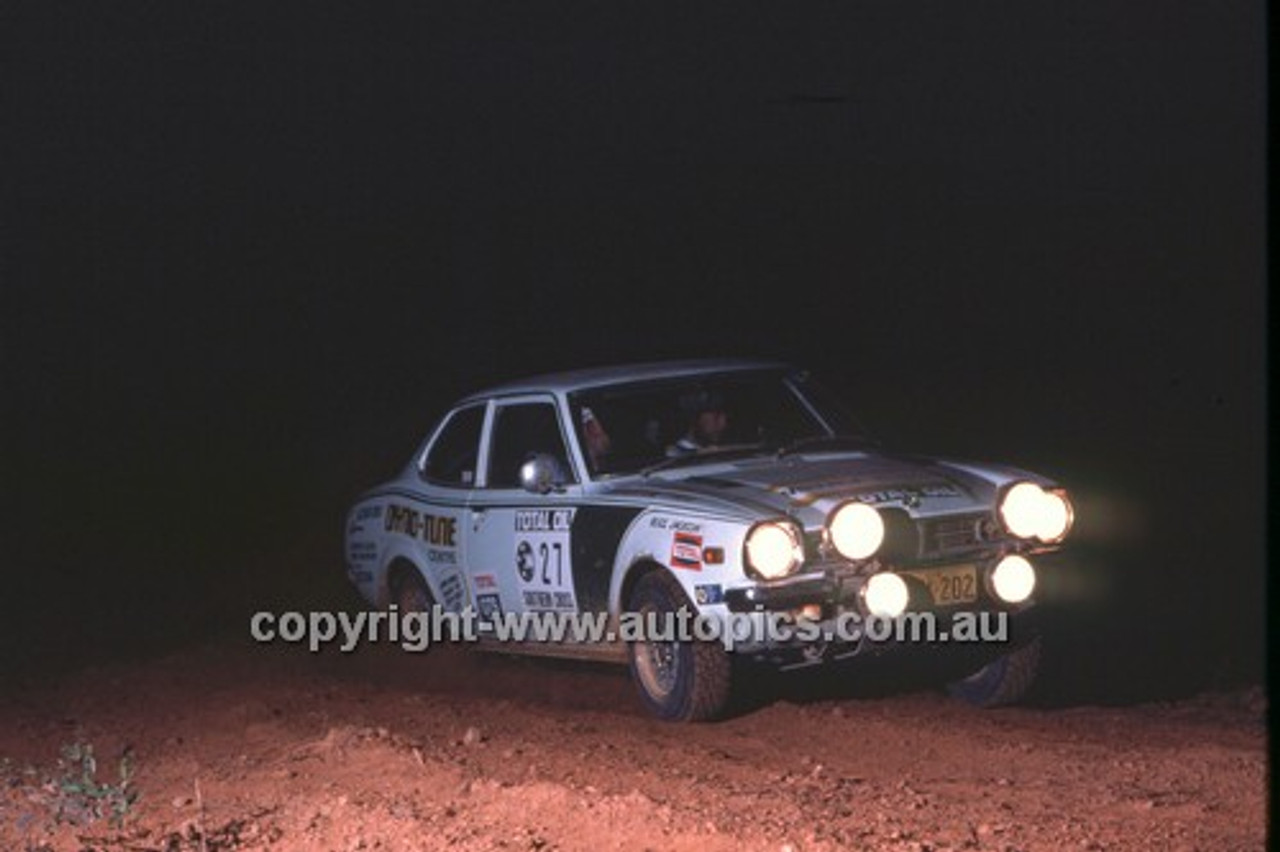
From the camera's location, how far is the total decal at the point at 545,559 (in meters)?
8.41


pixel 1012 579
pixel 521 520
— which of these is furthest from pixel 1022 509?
pixel 521 520

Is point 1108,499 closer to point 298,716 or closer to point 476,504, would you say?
point 476,504

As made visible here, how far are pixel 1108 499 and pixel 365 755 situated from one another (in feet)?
36.4

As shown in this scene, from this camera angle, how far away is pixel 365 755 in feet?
21.8

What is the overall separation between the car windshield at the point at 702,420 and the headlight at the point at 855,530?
4.36ft

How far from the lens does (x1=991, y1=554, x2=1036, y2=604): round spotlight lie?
7.50 m

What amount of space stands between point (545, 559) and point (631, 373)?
1095mm

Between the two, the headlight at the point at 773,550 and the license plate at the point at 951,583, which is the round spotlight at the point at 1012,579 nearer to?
the license plate at the point at 951,583

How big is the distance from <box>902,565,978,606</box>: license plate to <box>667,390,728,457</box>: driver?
167cm

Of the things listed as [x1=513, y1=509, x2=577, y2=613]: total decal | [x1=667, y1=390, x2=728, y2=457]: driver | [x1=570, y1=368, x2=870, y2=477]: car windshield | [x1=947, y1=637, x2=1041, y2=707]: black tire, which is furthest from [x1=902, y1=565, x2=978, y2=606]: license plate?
[x1=513, y1=509, x2=577, y2=613]: total decal

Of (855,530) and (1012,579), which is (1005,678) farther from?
(855,530)

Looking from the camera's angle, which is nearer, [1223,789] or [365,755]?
[1223,789]

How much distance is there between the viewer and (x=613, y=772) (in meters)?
6.49

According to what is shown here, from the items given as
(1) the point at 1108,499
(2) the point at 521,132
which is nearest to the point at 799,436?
(1) the point at 1108,499
